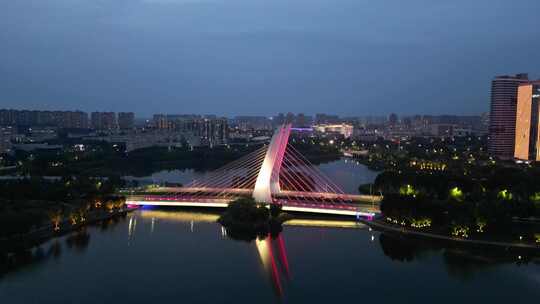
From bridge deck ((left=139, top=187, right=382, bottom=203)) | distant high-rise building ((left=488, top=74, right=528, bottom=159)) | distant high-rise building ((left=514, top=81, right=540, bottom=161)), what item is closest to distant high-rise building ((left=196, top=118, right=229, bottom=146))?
distant high-rise building ((left=488, top=74, right=528, bottom=159))

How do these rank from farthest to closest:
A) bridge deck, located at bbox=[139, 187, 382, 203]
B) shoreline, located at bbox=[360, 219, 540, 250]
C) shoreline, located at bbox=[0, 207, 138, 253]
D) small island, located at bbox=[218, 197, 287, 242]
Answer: bridge deck, located at bbox=[139, 187, 382, 203] → small island, located at bbox=[218, 197, 287, 242] → shoreline, located at bbox=[360, 219, 540, 250] → shoreline, located at bbox=[0, 207, 138, 253]

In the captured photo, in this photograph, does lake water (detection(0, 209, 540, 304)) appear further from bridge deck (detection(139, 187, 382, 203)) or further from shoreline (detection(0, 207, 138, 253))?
bridge deck (detection(139, 187, 382, 203))

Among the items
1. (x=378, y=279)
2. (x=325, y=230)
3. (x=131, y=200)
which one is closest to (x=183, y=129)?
Answer: (x=131, y=200)

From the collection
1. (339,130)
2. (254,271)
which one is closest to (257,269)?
(254,271)

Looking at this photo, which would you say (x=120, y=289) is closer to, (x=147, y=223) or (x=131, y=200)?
(x=147, y=223)

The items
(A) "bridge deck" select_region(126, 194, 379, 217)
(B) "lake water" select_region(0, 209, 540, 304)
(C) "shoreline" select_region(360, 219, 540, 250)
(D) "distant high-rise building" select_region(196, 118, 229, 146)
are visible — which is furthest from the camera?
(D) "distant high-rise building" select_region(196, 118, 229, 146)
